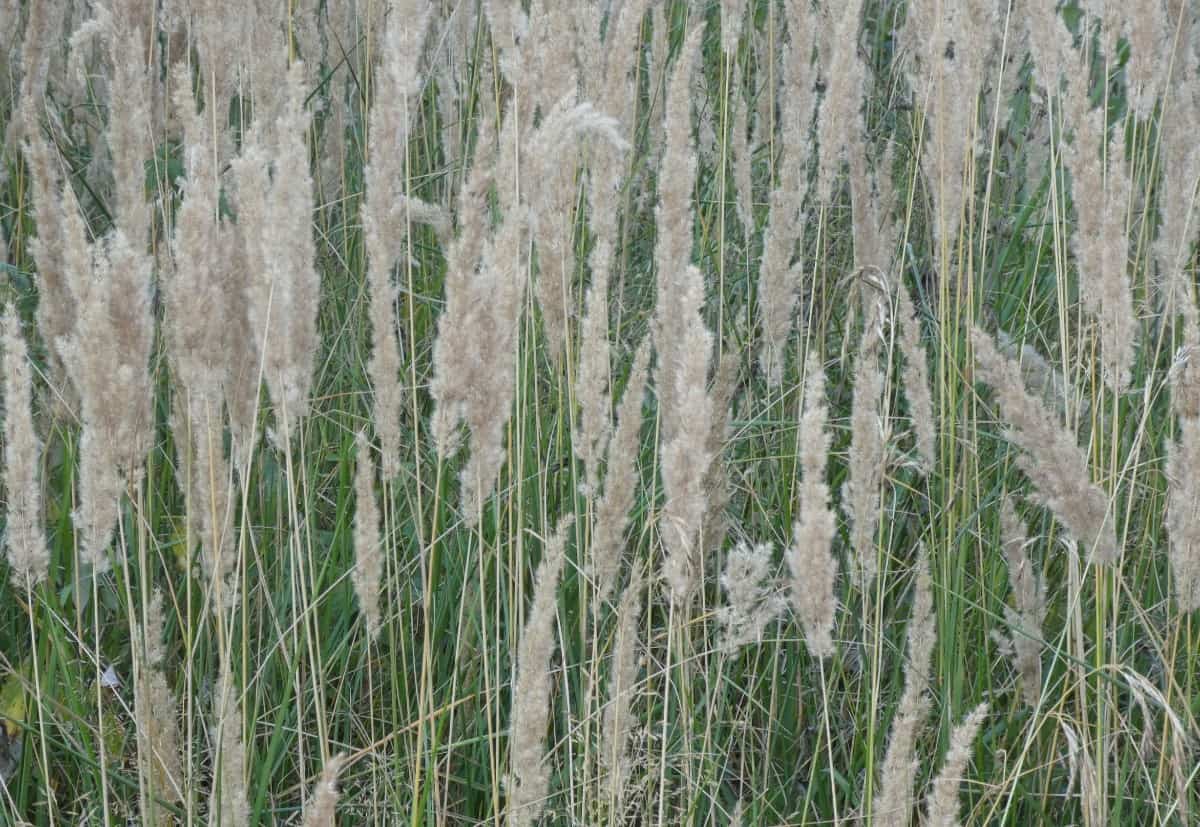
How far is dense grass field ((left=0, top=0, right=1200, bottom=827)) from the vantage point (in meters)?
1.46

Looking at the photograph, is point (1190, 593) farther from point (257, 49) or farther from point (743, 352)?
point (257, 49)

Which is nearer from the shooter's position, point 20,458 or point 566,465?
point 20,458

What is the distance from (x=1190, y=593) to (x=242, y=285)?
1186mm

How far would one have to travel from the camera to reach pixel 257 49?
85.4 inches

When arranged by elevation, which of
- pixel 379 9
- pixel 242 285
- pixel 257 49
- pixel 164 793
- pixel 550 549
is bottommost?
pixel 164 793

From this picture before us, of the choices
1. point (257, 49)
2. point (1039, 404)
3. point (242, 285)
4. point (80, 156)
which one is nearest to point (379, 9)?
point (80, 156)

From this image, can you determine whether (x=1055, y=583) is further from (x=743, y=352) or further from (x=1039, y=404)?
(x=1039, y=404)

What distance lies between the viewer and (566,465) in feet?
7.65

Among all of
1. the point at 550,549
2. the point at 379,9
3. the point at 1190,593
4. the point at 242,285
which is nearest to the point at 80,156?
the point at 379,9

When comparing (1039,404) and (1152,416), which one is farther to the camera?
(1152,416)

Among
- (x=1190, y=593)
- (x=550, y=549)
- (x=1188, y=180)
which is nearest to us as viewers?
(x=550, y=549)

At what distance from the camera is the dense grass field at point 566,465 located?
4.80ft

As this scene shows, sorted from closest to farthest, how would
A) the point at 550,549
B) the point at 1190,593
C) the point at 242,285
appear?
the point at 550,549
the point at 242,285
the point at 1190,593

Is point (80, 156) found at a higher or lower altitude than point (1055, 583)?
higher
